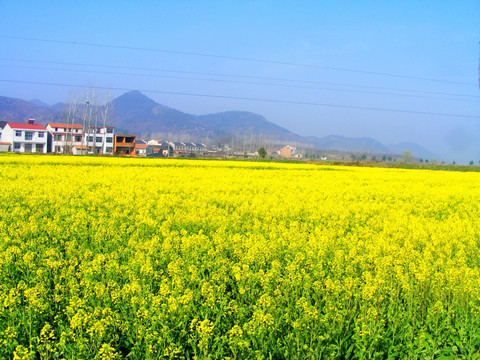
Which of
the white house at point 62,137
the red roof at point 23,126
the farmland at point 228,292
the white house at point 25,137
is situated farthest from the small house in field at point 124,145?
the farmland at point 228,292

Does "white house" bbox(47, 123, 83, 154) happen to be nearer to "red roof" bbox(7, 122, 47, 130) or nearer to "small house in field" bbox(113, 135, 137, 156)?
"red roof" bbox(7, 122, 47, 130)

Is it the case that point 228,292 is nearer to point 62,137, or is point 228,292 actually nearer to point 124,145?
point 124,145

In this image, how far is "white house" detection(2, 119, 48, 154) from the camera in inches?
3428

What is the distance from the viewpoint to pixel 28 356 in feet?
10.6

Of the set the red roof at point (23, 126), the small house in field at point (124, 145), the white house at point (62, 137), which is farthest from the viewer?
the white house at point (62, 137)

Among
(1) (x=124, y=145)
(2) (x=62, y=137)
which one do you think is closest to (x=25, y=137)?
(2) (x=62, y=137)

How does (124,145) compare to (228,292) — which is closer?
(228,292)

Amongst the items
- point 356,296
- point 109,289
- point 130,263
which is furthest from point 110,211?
point 356,296

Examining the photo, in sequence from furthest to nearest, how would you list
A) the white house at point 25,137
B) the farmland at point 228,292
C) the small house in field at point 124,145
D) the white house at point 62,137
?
the white house at point 62,137 → the small house in field at point 124,145 → the white house at point 25,137 → the farmland at point 228,292

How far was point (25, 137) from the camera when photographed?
87.8 meters

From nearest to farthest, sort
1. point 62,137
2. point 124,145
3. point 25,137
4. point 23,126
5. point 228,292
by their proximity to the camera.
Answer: point 228,292
point 25,137
point 124,145
point 23,126
point 62,137

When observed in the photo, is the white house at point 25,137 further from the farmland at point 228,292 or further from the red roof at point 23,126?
the farmland at point 228,292

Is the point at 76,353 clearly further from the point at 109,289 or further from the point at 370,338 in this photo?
the point at 370,338

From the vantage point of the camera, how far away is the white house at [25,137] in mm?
87062
